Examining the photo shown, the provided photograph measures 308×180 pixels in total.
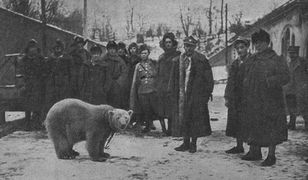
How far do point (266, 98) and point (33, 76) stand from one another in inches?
218

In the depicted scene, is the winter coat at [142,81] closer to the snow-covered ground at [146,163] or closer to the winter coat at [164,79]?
the winter coat at [164,79]

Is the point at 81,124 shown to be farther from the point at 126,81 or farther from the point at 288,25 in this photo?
the point at 288,25

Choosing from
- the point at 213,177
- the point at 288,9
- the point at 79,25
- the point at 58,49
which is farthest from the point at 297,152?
the point at 79,25

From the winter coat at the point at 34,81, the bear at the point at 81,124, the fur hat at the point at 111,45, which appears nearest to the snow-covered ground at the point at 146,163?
the bear at the point at 81,124

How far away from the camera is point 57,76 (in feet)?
30.2

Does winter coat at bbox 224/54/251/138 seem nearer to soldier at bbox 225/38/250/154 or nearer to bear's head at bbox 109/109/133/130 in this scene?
soldier at bbox 225/38/250/154

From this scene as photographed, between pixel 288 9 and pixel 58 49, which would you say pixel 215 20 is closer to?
pixel 288 9

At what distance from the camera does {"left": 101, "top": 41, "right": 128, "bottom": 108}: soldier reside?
9227 mm

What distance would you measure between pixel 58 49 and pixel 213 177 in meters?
5.33

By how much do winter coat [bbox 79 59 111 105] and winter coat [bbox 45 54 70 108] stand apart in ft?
1.15

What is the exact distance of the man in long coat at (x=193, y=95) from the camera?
275 inches

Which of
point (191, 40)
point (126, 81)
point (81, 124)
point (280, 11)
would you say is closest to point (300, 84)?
point (191, 40)

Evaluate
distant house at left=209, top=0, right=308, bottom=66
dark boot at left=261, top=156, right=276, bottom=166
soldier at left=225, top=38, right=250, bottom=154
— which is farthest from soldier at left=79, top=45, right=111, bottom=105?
distant house at left=209, top=0, right=308, bottom=66

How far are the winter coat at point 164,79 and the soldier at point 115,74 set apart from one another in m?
0.97
